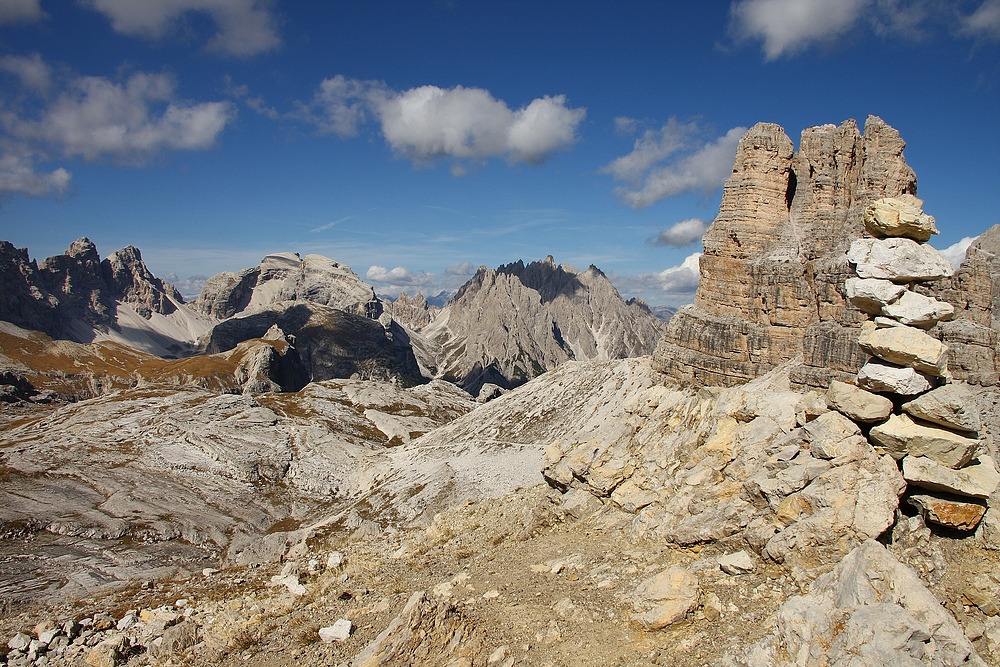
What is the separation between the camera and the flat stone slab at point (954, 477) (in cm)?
1308

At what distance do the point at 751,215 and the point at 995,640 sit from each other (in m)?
48.5

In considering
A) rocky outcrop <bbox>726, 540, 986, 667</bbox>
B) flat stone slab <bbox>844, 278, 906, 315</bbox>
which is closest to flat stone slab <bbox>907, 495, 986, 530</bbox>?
rocky outcrop <bbox>726, 540, 986, 667</bbox>

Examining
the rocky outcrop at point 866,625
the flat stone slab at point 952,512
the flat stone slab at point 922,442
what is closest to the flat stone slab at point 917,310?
the flat stone slab at point 922,442

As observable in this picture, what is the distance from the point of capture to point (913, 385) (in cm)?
1445

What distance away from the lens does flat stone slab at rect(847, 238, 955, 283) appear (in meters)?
14.5

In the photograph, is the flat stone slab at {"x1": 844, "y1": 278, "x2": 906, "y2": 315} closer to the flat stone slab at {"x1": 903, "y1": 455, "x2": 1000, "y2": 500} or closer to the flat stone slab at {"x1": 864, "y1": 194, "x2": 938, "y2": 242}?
the flat stone slab at {"x1": 864, "y1": 194, "x2": 938, "y2": 242}

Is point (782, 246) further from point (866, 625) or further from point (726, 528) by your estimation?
point (866, 625)

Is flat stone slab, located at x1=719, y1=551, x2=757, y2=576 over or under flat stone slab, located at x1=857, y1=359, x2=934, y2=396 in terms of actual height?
under

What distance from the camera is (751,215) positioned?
53844mm

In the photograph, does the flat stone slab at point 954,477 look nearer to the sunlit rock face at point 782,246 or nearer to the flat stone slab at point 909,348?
the flat stone slab at point 909,348

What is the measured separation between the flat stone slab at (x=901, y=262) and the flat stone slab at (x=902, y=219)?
0.27m

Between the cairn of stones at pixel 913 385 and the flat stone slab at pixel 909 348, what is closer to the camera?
the cairn of stones at pixel 913 385

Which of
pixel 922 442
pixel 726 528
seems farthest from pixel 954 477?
pixel 726 528

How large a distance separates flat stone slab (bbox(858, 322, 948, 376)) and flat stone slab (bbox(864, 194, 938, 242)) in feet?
8.67
